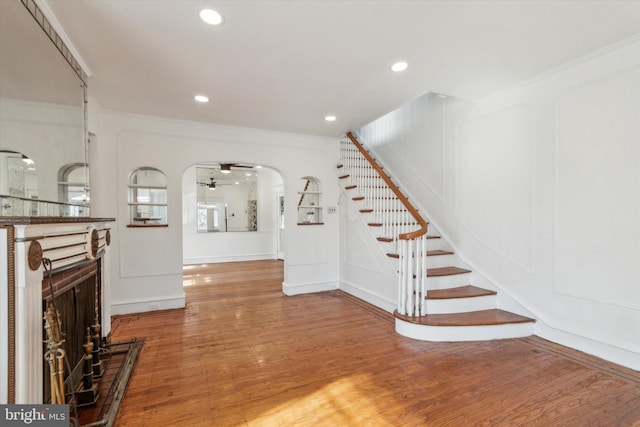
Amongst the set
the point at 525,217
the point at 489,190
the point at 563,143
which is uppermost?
the point at 563,143

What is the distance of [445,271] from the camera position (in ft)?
12.0

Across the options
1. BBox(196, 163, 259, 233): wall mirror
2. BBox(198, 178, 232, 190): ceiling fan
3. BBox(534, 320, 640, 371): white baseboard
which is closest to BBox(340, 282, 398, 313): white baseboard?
BBox(534, 320, 640, 371): white baseboard

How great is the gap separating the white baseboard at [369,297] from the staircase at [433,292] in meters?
0.55

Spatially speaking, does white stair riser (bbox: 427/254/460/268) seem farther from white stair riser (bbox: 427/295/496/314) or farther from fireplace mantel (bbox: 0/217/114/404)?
fireplace mantel (bbox: 0/217/114/404)

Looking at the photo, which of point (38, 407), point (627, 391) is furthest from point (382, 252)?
point (38, 407)

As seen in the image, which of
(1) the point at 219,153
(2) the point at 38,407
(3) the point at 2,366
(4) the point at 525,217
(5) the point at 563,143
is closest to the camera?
(3) the point at 2,366

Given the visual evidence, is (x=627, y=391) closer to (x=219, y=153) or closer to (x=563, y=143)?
(x=563, y=143)

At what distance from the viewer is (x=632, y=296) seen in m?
2.38

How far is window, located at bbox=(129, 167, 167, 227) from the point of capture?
4027 millimetres

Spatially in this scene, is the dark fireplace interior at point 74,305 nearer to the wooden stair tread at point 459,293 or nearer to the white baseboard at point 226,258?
the wooden stair tread at point 459,293

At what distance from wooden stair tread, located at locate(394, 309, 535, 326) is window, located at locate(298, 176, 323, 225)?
2.42m

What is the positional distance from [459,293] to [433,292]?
29cm

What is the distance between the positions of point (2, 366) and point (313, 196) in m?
4.67

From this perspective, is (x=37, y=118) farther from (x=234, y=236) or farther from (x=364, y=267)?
(x=234, y=236)
